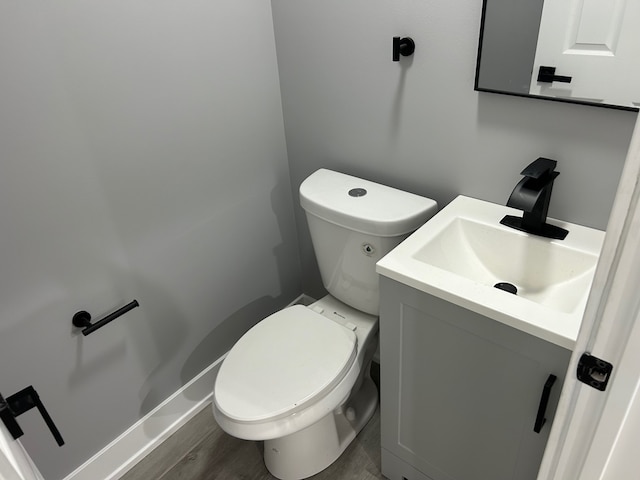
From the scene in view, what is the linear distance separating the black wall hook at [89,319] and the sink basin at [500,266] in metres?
0.75

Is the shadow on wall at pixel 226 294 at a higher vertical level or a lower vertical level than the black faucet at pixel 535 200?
lower

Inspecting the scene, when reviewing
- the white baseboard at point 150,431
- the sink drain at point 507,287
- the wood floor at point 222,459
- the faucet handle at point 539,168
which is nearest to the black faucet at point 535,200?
the faucet handle at point 539,168

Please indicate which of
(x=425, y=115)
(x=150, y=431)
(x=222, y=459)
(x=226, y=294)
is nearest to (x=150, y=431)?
(x=150, y=431)

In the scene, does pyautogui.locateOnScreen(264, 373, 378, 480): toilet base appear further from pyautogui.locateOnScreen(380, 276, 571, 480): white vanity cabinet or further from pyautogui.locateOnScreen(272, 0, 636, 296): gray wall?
pyautogui.locateOnScreen(272, 0, 636, 296): gray wall

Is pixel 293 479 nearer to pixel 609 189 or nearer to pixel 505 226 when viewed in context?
pixel 505 226

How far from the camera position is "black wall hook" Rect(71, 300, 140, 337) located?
129 centimetres

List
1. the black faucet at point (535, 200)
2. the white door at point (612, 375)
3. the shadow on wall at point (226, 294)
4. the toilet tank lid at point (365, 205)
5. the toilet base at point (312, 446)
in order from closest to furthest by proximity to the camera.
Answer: the white door at point (612, 375) < the black faucet at point (535, 200) < the toilet tank lid at point (365, 205) < the toilet base at point (312, 446) < the shadow on wall at point (226, 294)

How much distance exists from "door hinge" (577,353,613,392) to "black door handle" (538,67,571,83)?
70 cm

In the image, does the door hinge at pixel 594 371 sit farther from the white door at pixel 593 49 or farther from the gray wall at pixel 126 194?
the gray wall at pixel 126 194

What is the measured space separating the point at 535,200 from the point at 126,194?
3.52ft

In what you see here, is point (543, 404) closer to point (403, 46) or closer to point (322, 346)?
point (322, 346)

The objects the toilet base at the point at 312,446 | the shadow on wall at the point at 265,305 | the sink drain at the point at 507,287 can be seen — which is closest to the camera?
the sink drain at the point at 507,287

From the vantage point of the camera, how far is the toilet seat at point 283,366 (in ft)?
4.04

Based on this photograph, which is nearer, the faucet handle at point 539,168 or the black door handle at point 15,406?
the black door handle at point 15,406
